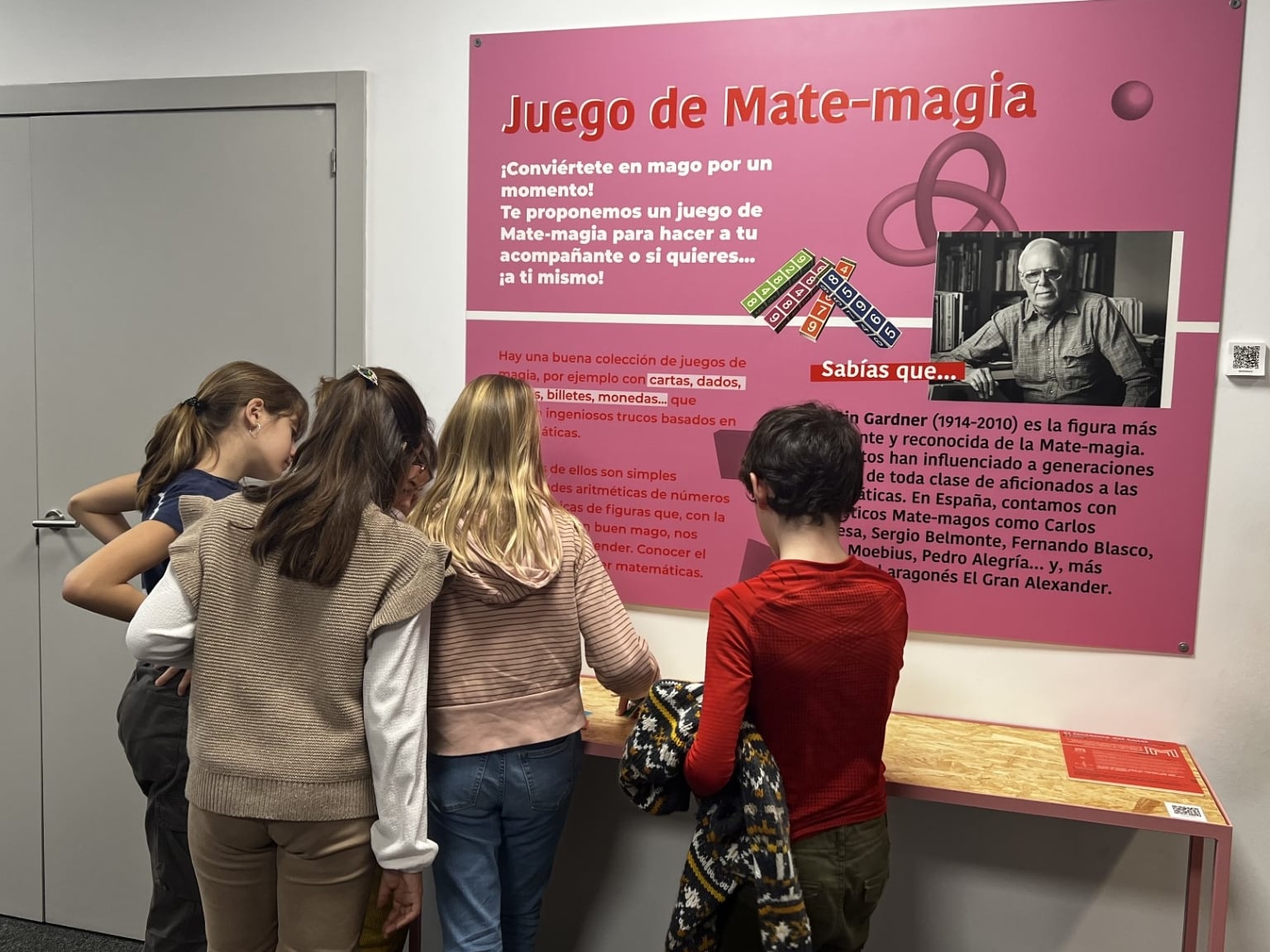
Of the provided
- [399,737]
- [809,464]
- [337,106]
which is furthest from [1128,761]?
[337,106]

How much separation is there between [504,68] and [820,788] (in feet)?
5.13

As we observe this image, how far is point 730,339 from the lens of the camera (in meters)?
2.07

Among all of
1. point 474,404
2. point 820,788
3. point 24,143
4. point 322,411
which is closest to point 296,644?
point 322,411

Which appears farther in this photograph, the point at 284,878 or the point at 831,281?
the point at 831,281

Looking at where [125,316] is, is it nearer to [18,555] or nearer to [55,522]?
[55,522]

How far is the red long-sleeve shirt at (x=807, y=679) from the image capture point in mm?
1467

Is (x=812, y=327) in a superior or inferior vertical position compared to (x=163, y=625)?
superior

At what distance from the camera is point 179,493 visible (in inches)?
69.5

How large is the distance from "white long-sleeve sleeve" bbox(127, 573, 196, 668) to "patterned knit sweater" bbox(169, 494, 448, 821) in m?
0.03

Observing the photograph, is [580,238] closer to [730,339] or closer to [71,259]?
[730,339]

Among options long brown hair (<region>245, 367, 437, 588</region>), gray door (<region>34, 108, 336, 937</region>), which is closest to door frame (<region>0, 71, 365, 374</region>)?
gray door (<region>34, 108, 336, 937</region>)

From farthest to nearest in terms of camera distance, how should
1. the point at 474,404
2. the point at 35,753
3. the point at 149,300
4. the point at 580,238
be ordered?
1. the point at 35,753
2. the point at 149,300
3. the point at 580,238
4. the point at 474,404

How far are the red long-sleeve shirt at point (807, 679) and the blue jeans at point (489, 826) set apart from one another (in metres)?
0.33

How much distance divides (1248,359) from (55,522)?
8.58ft
